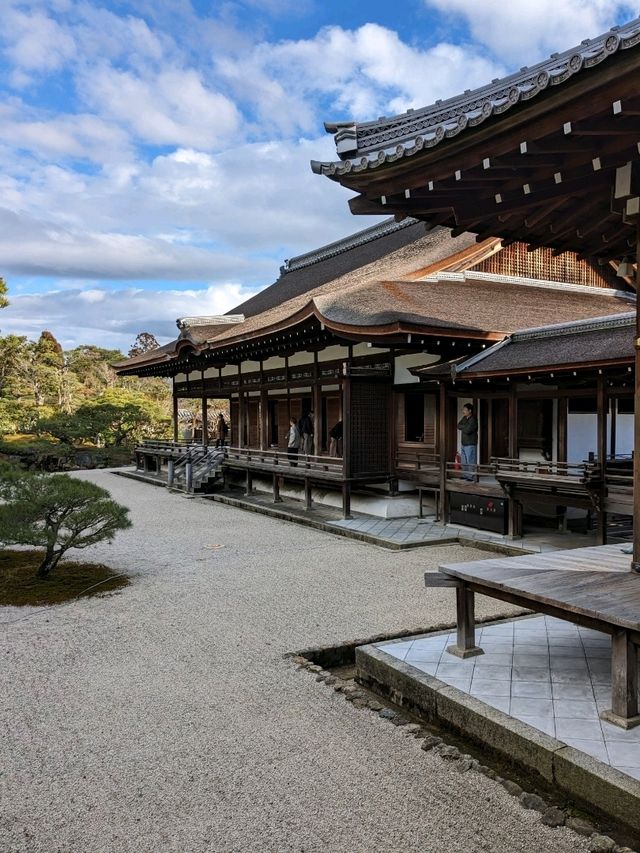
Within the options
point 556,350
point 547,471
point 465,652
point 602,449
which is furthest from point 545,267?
point 465,652

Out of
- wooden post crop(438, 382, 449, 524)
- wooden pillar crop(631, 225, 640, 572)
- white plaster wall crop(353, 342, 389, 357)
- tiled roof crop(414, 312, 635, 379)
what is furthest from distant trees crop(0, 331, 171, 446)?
wooden pillar crop(631, 225, 640, 572)

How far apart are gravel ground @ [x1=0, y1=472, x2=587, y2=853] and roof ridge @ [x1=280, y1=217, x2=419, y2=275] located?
1267 centimetres

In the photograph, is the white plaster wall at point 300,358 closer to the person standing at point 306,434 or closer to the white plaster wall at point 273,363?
the white plaster wall at point 273,363

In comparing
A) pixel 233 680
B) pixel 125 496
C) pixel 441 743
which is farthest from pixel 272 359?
pixel 441 743

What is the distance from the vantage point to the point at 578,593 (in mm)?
3600

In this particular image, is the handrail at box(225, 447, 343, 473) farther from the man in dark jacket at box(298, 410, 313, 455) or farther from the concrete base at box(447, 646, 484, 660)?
the concrete base at box(447, 646, 484, 660)

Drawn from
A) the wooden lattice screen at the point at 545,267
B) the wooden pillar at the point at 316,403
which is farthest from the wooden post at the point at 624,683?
the wooden lattice screen at the point at 545,267

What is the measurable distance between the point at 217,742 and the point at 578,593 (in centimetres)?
226

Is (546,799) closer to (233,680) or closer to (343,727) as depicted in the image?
(343,727)

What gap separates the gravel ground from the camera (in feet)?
9.26

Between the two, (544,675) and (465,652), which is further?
(465,652)

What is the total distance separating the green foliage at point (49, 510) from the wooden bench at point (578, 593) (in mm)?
4334

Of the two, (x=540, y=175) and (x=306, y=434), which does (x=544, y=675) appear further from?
(x=306, y=434)

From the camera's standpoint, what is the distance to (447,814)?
292cm
